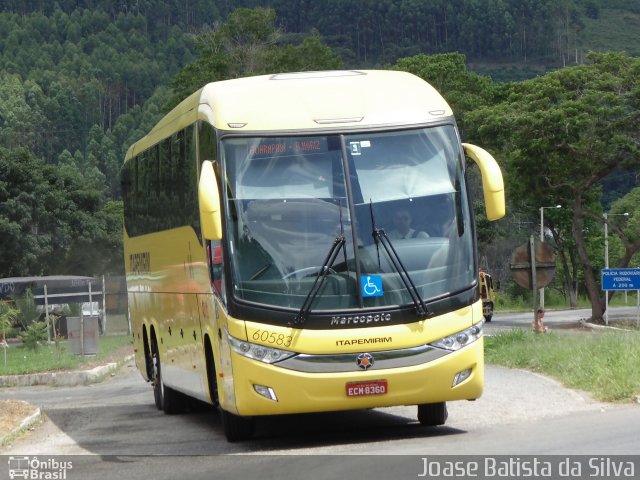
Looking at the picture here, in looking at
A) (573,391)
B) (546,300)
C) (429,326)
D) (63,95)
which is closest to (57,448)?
(429,326)

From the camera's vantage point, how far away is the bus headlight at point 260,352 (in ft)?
40.1

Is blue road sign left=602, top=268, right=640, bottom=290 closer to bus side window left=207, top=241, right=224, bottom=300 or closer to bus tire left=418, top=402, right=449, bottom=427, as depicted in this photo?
bus tire left=418, top=402, right=449, bottom=427

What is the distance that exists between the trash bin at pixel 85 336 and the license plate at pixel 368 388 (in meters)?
21.2

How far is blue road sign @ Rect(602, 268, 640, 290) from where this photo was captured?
49.2m

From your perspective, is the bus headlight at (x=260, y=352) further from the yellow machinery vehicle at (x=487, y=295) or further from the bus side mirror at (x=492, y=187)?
the yellow machinery vehicle at (x=487, y=295)

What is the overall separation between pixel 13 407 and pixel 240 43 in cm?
6336

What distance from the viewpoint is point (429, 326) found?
12.4 meters

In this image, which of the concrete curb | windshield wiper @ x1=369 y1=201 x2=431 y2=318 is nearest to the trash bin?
the concrete curb

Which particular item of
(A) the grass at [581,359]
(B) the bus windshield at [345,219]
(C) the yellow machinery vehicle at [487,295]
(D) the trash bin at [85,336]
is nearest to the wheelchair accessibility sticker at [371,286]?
(B) the bus windshield at [345,219]

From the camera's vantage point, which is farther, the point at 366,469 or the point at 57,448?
the point at 57,448

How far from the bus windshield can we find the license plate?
71cm

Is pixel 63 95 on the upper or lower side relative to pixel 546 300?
upper

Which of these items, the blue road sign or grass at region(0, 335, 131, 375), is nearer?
grass at region(0, 335, 131, 375)

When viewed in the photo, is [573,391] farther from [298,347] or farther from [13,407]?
[13,407]
